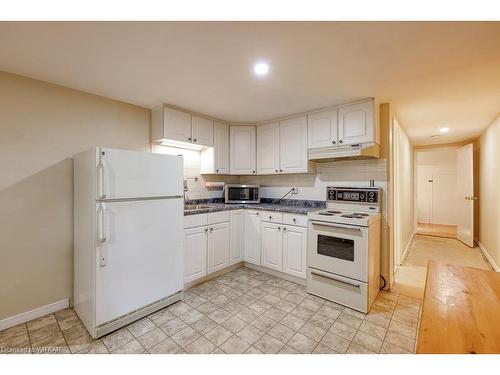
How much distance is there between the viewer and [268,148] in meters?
3.57

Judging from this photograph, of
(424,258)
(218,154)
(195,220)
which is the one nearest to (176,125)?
(218,154)

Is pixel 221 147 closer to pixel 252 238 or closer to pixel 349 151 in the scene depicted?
pixel 252 238

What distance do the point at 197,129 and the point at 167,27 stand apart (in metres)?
1.79

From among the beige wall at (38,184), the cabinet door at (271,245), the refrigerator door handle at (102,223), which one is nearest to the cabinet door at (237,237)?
the cabinet door at (271,245)

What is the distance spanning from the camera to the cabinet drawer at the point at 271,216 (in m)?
3.00

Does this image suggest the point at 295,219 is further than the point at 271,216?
No

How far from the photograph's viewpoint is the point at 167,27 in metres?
1.43

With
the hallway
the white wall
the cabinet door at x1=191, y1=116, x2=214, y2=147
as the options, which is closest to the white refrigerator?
the cabinet door at x1=191, y1=116, x2=214, y2=147

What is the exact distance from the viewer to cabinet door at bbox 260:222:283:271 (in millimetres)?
3020

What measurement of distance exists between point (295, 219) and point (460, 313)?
1982 mm

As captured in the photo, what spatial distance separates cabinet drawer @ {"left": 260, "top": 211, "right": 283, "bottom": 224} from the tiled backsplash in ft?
2.23

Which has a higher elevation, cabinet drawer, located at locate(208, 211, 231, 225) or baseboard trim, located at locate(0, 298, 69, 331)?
cabinet drawer, located at locate(208, 211, 231, 225)

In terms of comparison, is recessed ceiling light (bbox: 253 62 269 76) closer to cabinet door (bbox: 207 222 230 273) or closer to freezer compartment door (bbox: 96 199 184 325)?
freezer compartment door (bbox: 96 199 184 325)

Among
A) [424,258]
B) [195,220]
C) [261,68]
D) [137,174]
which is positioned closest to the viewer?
[261,68]
